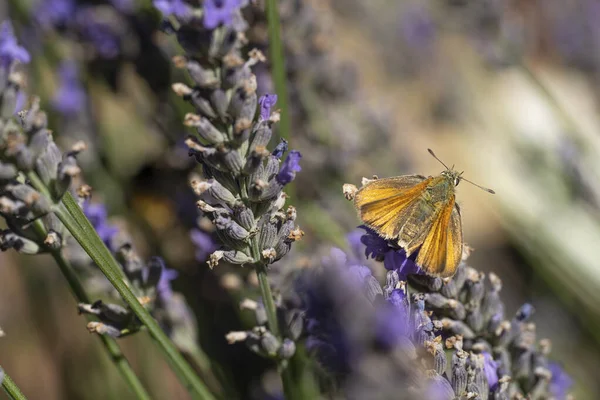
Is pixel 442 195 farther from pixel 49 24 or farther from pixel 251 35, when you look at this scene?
pixel 49 24

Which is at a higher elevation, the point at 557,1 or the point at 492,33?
the point at 557,1

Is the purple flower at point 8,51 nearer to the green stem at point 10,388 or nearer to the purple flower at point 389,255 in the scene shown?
the green stem at point 10,388

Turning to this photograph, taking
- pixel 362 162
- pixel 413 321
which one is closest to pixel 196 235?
pixel 413 321

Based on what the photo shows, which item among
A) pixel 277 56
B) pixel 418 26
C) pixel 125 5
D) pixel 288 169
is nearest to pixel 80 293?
pixel 288 169

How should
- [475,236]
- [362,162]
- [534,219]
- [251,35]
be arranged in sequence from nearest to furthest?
1. [251,35]
2. [362,162]
3. [534,219]
4. [475,236]

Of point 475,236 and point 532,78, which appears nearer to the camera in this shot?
point 532,78

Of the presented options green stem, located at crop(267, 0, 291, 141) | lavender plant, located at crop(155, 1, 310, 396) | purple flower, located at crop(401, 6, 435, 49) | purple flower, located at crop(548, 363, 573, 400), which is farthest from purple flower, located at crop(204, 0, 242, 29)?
purple flower, located at crop(401, 6, 435, 49)

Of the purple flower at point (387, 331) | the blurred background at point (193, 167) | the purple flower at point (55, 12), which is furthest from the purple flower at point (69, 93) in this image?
the purple flower at point (387, 331)

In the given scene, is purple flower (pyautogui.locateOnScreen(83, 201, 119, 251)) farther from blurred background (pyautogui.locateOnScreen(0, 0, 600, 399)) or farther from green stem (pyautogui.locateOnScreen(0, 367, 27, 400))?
green stem (pyautogui.locateOnScreen(0, 367, 27, 400))
